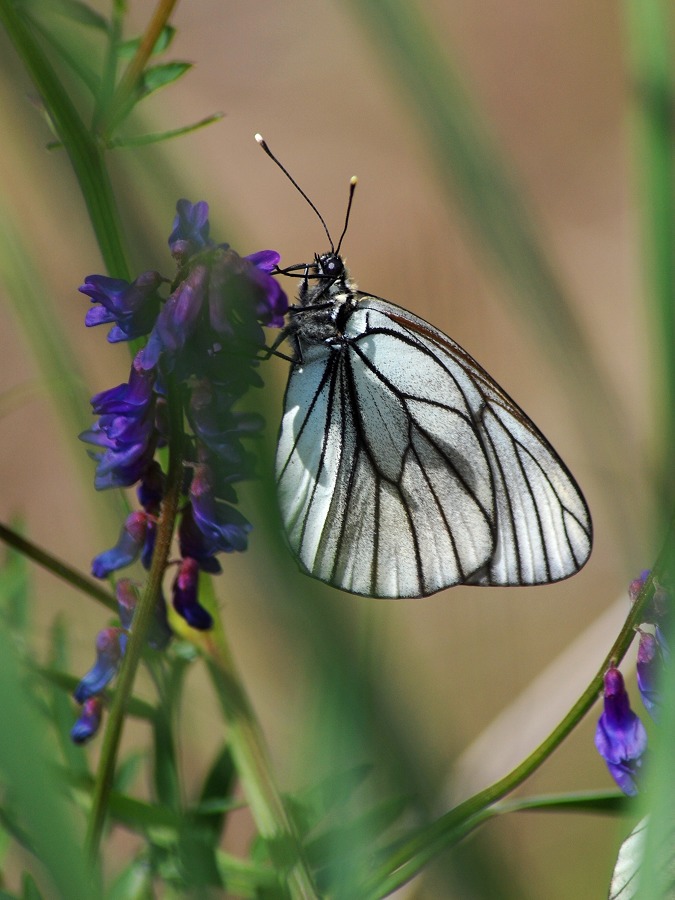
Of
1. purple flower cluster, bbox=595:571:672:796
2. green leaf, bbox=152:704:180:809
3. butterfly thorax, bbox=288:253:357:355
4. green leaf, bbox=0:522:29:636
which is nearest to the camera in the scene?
purple flower cluster, bbox=595:571:672:796

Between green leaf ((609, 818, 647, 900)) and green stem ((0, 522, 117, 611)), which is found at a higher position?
green stem ((0, 522, 117, 611))

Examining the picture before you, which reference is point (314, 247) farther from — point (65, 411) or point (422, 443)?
point (65, 411)

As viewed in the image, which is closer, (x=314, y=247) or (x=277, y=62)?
(x=314, y=247)

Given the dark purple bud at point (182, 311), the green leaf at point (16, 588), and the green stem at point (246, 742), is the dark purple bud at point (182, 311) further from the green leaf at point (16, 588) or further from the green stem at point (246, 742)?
the green leaf at point (16, 588)

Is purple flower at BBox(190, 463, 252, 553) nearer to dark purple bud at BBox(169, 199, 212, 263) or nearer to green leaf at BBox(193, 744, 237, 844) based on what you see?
dark purple bud at BBox(169, 199, 212, 263)

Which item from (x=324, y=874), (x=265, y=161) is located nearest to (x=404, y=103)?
(x=324, y=874)

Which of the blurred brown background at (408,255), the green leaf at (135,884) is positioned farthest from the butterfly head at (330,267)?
the green leaf at (135,884)

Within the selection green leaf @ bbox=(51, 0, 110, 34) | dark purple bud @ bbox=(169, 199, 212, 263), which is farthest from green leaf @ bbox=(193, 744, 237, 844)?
green leaf @ bbox=(51, 0, 110, 34)
